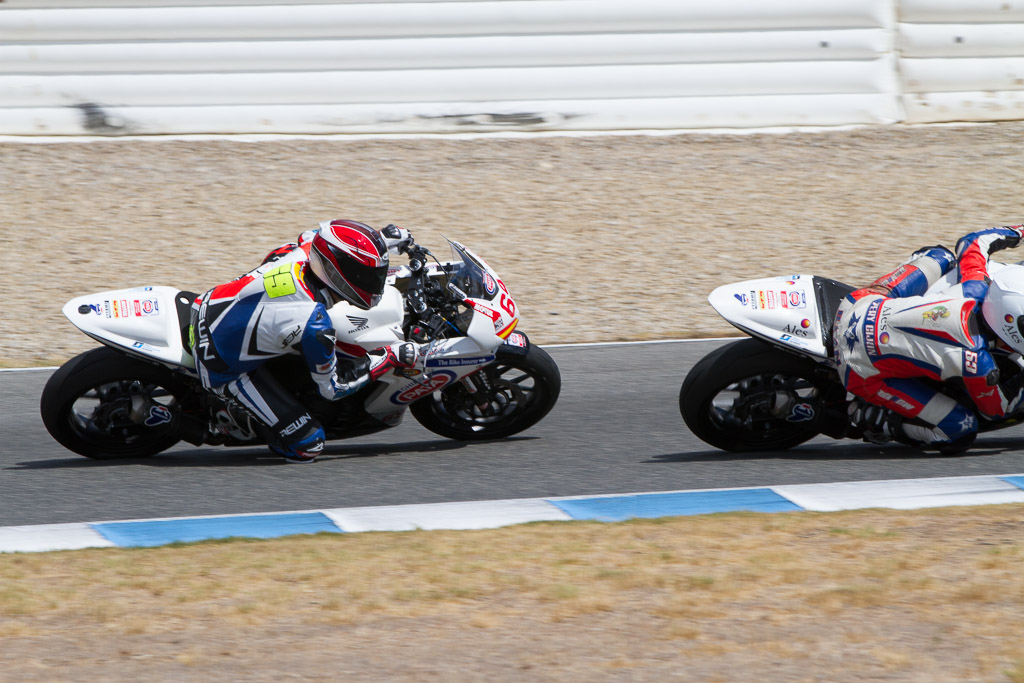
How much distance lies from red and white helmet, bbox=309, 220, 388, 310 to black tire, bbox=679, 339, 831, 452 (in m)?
1.73

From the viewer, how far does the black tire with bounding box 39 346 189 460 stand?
656 centimetres

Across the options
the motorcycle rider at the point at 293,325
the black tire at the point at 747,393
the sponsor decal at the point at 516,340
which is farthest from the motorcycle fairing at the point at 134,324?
the black tire at the point at 747,393

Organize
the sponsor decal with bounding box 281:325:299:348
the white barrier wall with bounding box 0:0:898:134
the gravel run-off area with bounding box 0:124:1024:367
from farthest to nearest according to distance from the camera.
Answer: the white barrier wall with bounding box 0:0:898:134
the gravel run-off area with bounding box 0:124:1024:367
the sponsor decal with bounding box 281:325:299:348

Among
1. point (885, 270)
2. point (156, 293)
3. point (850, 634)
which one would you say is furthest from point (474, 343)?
point (885, 270)

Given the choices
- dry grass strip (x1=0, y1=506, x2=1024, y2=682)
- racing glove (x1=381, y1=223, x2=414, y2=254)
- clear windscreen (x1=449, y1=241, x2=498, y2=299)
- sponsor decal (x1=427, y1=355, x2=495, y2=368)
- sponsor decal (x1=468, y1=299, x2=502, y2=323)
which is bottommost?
dry grass strip (x1=0, y1=506, x2=1024, y2=682)

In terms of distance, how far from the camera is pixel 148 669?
4109mm

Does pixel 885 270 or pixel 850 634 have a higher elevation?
pixel 885 270

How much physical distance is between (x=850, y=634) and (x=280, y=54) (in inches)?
383

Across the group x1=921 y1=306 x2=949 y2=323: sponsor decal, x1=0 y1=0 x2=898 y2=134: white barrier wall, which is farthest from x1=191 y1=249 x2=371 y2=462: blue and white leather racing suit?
x1=0 y1=0 x2=898 y2=134: white barrier wall

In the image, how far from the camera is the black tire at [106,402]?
656 cm

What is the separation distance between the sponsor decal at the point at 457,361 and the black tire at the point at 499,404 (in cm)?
19

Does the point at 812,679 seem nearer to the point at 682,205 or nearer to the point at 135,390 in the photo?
the point at 135,390

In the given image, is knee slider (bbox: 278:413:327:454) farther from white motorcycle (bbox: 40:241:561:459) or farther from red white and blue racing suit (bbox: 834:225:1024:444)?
red white and blue racing suit (bbox: 834:225:1024:444)

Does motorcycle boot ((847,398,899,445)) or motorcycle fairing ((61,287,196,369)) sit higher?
motorcycle fairing ((61,287,196,369))
